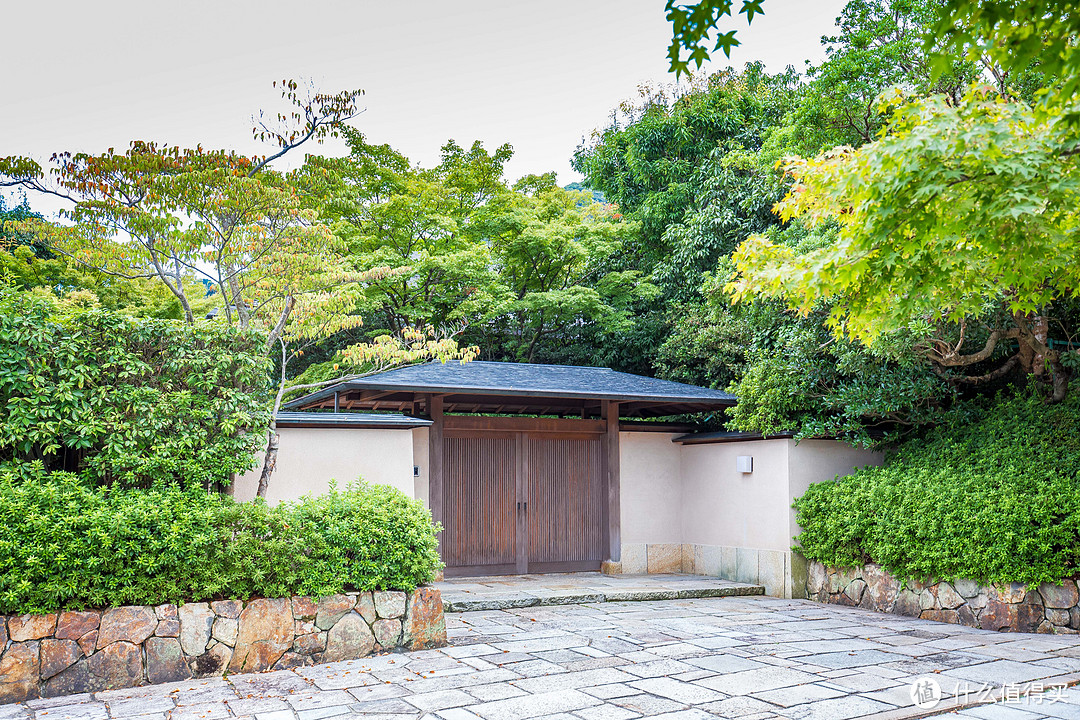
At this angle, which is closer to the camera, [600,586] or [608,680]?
[608,680]

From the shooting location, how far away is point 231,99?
46.8 feet

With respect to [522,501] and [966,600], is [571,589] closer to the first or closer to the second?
[522,501]

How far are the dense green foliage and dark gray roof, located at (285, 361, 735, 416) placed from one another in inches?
88.9

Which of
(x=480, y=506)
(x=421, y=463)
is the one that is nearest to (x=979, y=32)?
(x=421, y=463)

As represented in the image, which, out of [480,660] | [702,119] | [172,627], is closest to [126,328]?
[172,627]

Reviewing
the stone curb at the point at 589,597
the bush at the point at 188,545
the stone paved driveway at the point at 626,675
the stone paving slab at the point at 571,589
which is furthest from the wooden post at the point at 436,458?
the bush at the point at 188,545

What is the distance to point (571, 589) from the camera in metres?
9.24

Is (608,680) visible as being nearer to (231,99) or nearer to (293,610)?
(293,610)

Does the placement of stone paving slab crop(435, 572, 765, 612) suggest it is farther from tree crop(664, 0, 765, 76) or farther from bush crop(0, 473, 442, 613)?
tree crop(664, 0, 765, 76)

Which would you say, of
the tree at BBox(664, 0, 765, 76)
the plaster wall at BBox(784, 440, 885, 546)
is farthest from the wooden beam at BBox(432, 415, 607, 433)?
the tree at BBox(664, 0, 765, 76)

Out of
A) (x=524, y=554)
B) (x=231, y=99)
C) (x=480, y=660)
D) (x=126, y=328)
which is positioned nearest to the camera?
(x=480, y=660)

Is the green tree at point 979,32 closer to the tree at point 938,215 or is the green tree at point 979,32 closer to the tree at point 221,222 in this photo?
the tree at point 938,215

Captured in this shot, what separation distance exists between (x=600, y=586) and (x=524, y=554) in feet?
5.01

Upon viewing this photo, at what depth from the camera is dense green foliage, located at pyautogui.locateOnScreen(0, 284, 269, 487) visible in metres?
6.12
